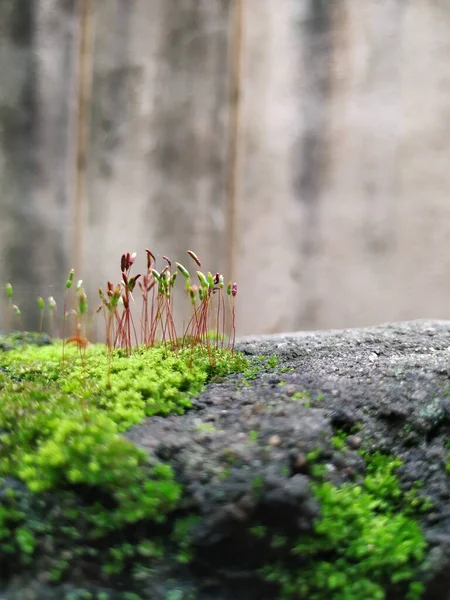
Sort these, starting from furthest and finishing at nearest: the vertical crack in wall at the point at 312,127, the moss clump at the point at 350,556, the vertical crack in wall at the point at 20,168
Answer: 1. the vertical crack in wall at the point at 20,168
2. the vertical crack in wall at the point at 312,127
3. the moss clump at the point at 350,556

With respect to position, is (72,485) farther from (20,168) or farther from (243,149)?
(20,168)

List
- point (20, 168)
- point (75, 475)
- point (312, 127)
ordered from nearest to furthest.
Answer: point (75, 475), point (312, 127), point (20, 168)

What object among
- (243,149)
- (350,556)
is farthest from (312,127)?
(350,556)

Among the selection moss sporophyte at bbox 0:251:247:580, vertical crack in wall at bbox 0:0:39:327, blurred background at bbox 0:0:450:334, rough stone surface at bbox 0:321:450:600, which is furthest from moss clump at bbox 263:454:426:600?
vertical crack in wall at bbox 0:0:39:327

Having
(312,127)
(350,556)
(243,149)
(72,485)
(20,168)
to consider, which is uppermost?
(312,127)

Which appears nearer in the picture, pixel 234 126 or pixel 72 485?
pixel 72 485

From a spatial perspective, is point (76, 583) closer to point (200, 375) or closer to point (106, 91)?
point (200, 375)

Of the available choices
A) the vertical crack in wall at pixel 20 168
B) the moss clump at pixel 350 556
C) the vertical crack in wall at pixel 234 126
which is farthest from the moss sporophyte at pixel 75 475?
the vertical crack in wall at pixel 20 168

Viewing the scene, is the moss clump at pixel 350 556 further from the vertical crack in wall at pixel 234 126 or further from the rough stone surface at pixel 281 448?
the vertical crack in wall at pixel 234 126
